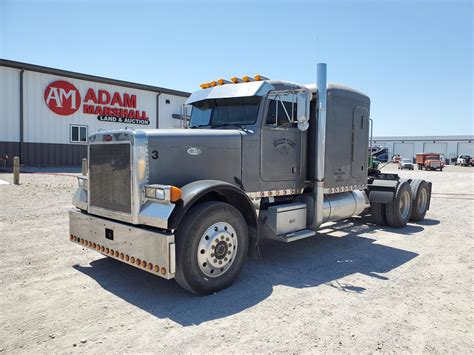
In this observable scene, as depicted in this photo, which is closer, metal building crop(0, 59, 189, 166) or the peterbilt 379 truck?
the peterbilt 379 truck

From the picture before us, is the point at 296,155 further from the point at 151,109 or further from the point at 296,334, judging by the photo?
the point at 151,109

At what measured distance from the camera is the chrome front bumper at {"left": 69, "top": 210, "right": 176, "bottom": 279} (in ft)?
13.3

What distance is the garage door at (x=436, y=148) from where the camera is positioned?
76.4 meters

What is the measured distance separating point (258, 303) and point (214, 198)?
1444mm

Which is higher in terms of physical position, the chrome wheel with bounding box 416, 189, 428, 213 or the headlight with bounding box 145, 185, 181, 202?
the headlight with bounding box 145, 185, 181, 202

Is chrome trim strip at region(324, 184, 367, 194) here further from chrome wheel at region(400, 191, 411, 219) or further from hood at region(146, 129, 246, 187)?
hood at region(146, 129, 246, 187)

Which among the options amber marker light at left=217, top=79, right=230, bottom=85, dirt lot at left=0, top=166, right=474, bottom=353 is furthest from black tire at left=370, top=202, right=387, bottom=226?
amber marker light at left=217, top=79, right=230, bottom=85

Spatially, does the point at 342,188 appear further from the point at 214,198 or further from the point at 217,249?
the point at 217,249

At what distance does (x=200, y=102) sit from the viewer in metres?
6.20

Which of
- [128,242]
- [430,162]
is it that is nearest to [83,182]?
[128,242]

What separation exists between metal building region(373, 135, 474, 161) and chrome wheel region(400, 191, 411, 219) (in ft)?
217

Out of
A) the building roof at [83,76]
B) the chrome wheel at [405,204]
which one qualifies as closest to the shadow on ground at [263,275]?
the chrome wheel at [405,204]

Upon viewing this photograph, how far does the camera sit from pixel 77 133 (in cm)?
2497

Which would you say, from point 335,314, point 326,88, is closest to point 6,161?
point 326,88
